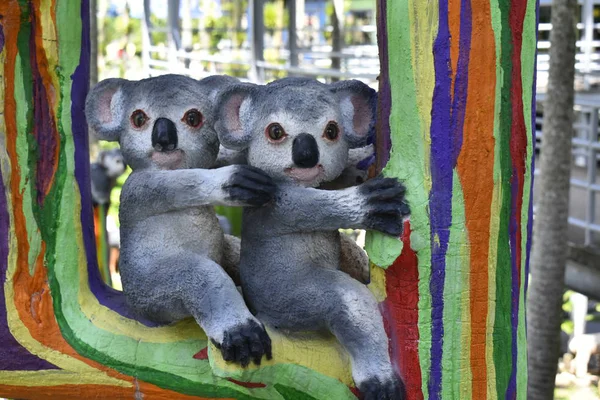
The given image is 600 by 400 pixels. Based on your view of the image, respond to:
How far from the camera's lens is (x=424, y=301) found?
5.86ft

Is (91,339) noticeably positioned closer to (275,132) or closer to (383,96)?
(275,132)

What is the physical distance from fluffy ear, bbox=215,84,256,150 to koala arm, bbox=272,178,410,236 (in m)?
0.18

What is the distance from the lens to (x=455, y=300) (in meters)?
1.77

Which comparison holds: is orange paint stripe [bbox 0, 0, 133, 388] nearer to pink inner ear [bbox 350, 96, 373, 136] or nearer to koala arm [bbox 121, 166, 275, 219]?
koala arm [bbox 121, 166, 275, 219]

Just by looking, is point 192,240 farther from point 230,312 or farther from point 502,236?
point 502,236

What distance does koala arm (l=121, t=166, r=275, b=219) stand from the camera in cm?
181

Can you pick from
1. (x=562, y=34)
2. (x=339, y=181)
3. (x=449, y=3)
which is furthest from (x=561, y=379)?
(x=449, y=3)

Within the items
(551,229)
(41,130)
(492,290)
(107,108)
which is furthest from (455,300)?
(551,229)

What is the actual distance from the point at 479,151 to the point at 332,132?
0.33 metres

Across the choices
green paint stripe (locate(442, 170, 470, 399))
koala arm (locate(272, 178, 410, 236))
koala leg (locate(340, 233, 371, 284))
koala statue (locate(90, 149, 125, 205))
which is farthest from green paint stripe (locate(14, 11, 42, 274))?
koala statue (locate(90, 149, 125, 205))

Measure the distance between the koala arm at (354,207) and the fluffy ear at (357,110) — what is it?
16 cm

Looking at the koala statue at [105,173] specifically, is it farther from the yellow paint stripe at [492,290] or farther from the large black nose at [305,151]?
the yellow paint stripe at [492,290]

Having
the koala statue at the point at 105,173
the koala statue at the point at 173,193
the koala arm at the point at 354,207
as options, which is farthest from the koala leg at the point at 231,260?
the koala statue at the point at 105,173

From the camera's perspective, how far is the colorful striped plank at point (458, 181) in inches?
67.8
